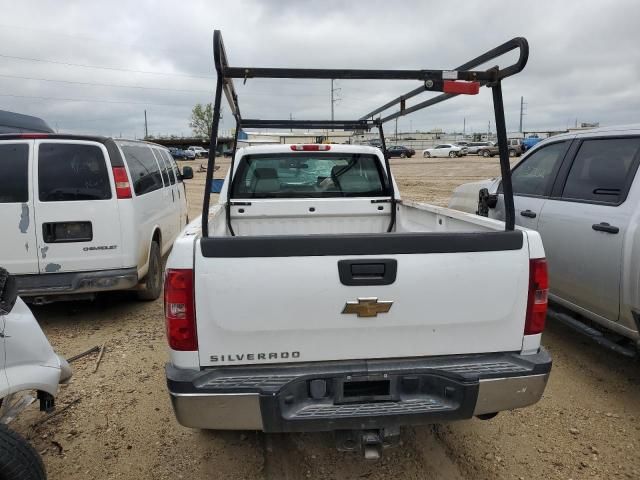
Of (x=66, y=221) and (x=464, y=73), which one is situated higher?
(x=464, y=73)

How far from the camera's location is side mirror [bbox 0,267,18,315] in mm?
2314

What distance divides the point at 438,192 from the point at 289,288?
55.7 feet

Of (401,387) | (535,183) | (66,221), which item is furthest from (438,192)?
(401,387)

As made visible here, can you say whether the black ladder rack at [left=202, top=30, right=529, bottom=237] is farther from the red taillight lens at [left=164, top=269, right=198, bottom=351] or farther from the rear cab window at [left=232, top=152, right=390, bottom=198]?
the rear cab window at [left=232, top=152, right=390, bottom=198]

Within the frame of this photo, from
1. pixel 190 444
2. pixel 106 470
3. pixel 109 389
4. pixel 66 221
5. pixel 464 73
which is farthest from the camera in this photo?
pixel 66 221

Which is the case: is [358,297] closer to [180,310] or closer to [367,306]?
[367,306]

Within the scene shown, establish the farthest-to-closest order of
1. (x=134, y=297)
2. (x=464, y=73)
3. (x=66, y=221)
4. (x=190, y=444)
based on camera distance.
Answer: (x=134, y=297) → (x=66, y=221) → (x=190, y=444) → (x=464, y=73)

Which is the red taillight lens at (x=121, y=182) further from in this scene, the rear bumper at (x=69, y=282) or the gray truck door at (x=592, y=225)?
the gray truck door at (x=592, y=225)

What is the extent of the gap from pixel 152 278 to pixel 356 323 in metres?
3.97

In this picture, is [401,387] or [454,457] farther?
[454,457]

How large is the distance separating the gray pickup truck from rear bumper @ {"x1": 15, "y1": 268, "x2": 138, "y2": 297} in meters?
4.05

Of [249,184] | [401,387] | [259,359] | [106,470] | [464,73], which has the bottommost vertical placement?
[106,470]

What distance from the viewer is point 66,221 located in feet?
15.1

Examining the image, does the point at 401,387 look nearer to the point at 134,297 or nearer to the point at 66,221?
the point at 66,221
